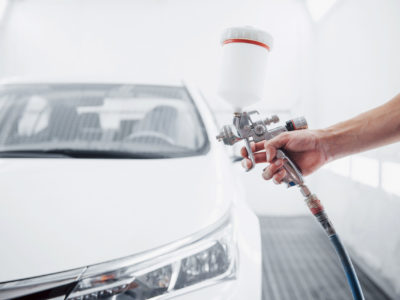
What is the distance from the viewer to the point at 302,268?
1965mm

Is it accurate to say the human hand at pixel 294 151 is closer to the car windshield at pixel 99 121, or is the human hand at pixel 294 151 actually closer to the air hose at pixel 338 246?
the air hose at pixel 338 246

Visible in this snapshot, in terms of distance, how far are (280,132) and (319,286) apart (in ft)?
4.80

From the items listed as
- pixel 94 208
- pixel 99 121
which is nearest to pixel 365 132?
pixel 94 208

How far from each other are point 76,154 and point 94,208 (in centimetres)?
39

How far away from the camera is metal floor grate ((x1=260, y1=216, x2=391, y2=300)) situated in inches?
66.2

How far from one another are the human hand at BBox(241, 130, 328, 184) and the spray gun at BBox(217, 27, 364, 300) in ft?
0.07

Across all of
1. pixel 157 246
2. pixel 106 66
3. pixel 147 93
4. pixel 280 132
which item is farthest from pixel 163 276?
pixel 106 66

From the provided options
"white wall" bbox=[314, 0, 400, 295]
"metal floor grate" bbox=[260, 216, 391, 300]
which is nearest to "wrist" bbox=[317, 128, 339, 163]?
"white wall" bbox=[314, 0, 400, 295]

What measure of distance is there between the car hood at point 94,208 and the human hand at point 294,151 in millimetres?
171

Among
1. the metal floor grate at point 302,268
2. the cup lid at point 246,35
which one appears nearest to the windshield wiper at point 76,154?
the cup lid at point 246,35

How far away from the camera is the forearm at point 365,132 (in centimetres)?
82

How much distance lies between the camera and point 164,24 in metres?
3.11

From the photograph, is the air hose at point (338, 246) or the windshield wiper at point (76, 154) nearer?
the air hose at point (338, 246)

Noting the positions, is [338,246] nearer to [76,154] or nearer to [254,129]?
[254,129]
